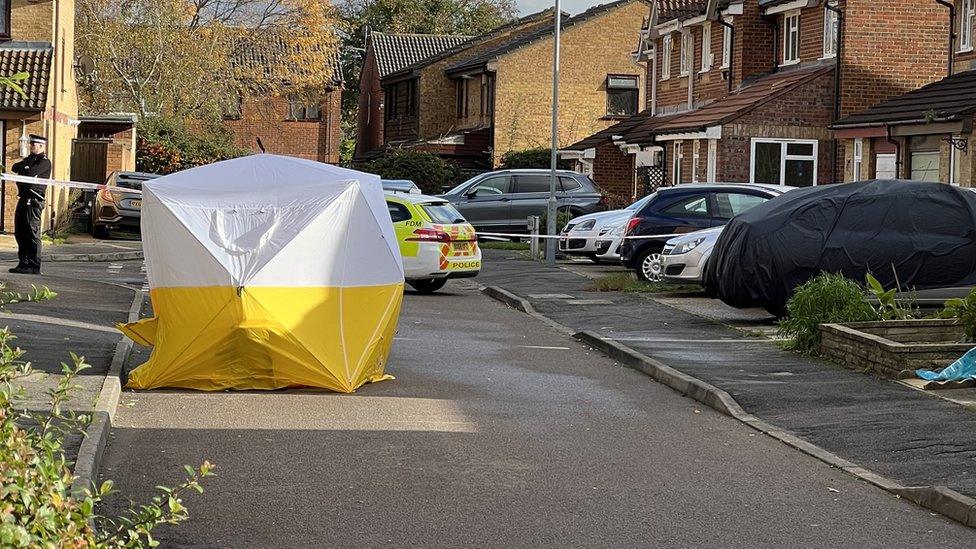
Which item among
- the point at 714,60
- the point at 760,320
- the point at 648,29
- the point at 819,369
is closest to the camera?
the point at 819,369

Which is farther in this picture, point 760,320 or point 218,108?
point 218,108

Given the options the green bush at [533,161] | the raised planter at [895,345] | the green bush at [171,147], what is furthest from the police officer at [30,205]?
the green bush at [533,161]

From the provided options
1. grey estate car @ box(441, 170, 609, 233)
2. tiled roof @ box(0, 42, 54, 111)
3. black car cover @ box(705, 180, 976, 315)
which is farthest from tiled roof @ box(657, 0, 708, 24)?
black car cover @ box(705, 180, 976, 315)

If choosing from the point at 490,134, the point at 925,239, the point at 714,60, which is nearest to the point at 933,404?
the point at 925,239

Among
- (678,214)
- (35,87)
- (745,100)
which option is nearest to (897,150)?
(745,100)

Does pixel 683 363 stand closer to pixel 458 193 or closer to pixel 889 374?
pixel 889 374

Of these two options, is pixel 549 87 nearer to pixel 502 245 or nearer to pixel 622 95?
pixel 622 95

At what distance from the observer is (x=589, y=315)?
2017 centimetres

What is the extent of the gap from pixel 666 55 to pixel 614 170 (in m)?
4.14

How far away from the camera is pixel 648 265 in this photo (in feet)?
80.3

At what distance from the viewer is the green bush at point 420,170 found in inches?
1890

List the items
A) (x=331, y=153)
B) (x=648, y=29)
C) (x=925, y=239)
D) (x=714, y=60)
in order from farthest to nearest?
1. (x=331, y=153)
2. (x=648, y=29)
3. (x=714, y=60)
4. (x=925, y=239)

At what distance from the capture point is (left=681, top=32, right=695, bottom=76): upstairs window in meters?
41.3

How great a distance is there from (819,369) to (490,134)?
41.9m
